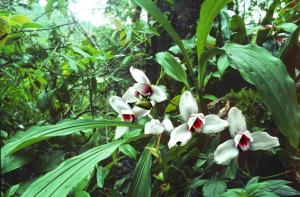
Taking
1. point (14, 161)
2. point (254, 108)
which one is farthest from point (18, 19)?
point (254, 108)

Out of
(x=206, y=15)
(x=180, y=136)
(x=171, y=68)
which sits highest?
(x=206, y=15)

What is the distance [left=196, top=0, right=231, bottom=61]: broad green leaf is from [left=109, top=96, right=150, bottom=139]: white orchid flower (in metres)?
0.22

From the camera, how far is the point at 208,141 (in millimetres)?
833

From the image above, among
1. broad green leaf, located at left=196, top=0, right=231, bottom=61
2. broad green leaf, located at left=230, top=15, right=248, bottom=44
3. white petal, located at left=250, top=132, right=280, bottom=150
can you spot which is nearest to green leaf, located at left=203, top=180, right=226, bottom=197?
white petal, located at left=250, top=132, right=280, bottom=150

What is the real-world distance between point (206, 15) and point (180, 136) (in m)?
0.28

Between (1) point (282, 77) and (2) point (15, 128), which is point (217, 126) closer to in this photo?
(1) point (282, 77)

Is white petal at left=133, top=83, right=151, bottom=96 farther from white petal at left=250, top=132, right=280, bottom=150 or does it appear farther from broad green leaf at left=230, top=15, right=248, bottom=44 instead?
broad green leaf at left=230, top=15, right=248, bottom=44

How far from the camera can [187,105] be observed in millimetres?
715

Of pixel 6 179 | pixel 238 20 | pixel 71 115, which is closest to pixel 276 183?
pixel 238 20

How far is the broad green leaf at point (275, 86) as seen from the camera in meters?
0.55

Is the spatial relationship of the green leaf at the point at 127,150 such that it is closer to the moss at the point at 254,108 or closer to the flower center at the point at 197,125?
the flower center at the point at 197,125

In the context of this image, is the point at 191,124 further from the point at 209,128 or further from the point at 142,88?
the point at 142,88

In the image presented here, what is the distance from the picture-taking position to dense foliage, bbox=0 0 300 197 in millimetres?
653

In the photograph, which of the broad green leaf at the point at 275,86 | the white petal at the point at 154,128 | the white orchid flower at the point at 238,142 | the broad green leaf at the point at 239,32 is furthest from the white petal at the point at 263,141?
the broad green leaf at the point at 239,32
